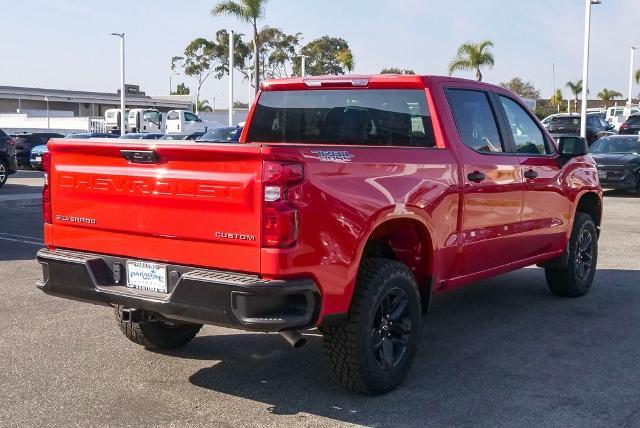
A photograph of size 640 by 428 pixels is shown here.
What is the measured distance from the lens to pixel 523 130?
6.74 metres

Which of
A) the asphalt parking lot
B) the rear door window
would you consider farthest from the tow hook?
the rear door window

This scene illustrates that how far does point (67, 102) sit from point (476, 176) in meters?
63.4

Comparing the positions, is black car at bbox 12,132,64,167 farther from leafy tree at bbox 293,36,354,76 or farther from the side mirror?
leafy tree at bbox 293,36,354,76

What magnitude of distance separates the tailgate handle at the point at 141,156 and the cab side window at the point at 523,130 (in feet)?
10.5

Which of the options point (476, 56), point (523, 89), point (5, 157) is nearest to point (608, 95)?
point (523, 89)

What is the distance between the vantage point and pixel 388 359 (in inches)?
193

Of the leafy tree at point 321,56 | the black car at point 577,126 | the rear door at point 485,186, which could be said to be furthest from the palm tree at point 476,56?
the rear door at point 485,186

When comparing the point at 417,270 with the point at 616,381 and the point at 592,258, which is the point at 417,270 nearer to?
the point at 616,381

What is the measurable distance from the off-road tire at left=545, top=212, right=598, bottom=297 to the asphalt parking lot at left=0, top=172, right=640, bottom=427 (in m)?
0.14

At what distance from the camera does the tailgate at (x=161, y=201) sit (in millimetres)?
4137

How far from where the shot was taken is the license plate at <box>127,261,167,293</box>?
4430 mm

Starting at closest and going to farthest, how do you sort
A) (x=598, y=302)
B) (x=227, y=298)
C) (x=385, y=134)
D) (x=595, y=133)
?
(x=227, y=298)
(x=385, y=134)
(x=598, y=302)
(x=595, y=133)

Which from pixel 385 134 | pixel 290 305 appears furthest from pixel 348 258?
pixel 385 134

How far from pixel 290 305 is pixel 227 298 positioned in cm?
33
